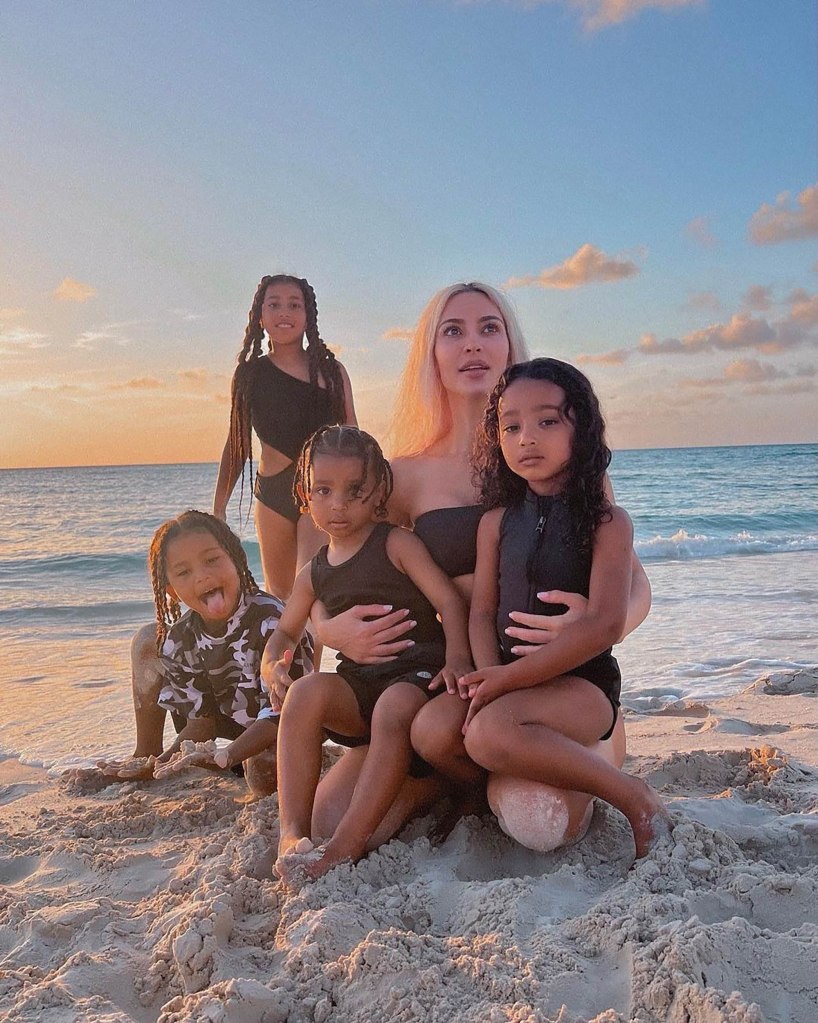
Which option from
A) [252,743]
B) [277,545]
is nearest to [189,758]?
[252,743]

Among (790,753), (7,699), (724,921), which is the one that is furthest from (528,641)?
(7,699)

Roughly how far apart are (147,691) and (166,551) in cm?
63

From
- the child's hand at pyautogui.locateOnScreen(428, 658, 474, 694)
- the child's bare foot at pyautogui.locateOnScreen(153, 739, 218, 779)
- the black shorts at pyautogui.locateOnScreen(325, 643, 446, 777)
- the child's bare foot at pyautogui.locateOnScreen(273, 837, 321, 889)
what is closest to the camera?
the child's bare foot at pyautogui.locateOnScreen(273, 837, 321, 889)

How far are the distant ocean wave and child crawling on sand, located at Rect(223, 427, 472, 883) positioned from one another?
10480 mm

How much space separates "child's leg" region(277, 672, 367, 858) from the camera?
8.25 ft

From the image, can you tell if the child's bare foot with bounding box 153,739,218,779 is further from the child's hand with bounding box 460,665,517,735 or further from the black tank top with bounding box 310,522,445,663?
the child's hand with bounding box 460,665,517,735

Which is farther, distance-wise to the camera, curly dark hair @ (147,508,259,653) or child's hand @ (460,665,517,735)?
curly dark hair @ (147,508,259,653)

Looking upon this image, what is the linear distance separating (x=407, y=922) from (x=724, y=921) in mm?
721

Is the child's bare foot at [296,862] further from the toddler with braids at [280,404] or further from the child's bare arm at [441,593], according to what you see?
the toddler with braids at [280,404]

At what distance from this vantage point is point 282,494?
4.46 metres

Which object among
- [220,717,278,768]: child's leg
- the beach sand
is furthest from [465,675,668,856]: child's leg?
[220,717,278,768]: child's leg

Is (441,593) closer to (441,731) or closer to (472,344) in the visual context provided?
(441,731)

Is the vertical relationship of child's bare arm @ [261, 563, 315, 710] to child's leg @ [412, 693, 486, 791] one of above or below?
above

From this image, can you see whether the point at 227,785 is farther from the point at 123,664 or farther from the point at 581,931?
the point at 123,664
